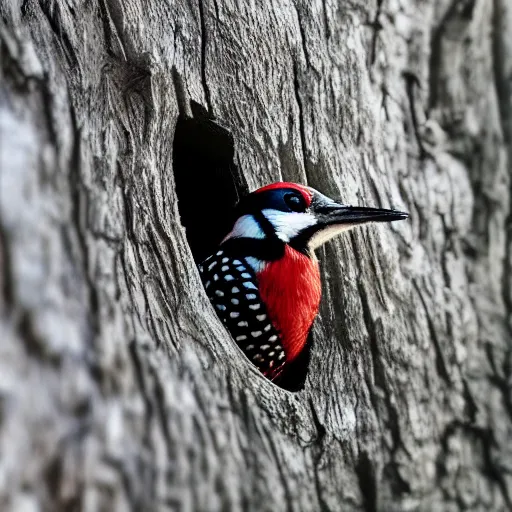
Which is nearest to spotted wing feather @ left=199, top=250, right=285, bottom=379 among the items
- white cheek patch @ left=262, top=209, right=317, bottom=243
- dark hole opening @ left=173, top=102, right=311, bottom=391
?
dark hole opening @ left=173, top=102, right=311, bottom=391

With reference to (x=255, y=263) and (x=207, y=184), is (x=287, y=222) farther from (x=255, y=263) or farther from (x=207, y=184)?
(x=207, y=184)

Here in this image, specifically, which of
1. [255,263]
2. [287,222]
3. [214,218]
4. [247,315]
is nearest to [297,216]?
[287,222]

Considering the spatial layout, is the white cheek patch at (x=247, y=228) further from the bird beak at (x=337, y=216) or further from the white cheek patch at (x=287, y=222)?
the bird beak at (x=337, y=216)

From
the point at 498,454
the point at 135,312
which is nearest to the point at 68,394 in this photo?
the point at 135,312

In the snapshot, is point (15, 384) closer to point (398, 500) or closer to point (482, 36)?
point (398, 500)

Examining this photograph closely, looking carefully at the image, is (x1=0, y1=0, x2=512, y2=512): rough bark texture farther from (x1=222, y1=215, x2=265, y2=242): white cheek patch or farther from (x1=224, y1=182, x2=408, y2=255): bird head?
(x1=222, y1=215, x2=265, y2=242): white cheek patch
